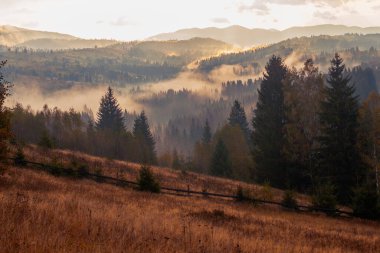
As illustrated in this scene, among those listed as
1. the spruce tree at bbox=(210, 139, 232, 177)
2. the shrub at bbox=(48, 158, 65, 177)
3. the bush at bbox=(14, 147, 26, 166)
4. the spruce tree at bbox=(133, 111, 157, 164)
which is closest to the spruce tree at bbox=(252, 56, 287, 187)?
the spruce tree at bbox=(210, 139, 232, 177)

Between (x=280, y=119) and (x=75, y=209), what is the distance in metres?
41.0

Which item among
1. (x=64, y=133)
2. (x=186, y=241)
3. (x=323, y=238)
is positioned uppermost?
(x=186, y=241)

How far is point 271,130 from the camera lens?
49906 mm

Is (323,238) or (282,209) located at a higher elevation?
(323,238)

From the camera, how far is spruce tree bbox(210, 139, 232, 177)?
66375mm

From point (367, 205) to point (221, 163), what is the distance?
1598 inches

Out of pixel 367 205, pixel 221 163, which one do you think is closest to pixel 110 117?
pixel 221 163


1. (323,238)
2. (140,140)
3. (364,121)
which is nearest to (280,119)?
(364,121)

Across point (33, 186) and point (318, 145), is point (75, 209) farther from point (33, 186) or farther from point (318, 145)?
point (318, 145)

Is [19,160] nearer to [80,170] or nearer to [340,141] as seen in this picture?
[80,170]

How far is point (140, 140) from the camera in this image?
9781cm

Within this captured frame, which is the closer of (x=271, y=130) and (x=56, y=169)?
(x=56, y=169)

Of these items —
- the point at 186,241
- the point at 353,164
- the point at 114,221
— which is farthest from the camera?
the point at 353,164

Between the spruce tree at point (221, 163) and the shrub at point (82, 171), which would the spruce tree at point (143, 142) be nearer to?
the spruce tree at point (221, 163)
